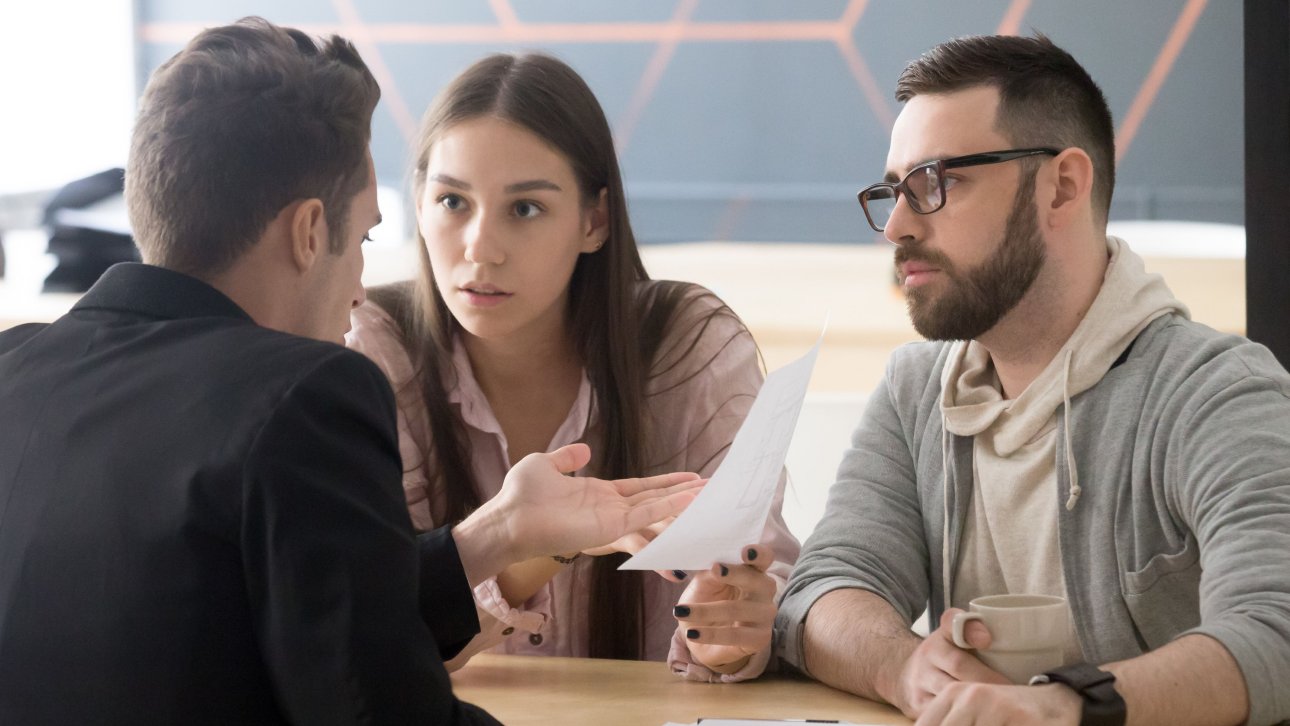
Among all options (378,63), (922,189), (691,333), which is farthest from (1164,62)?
(922,189)

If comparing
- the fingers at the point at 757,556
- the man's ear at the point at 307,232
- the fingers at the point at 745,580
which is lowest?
the fingers at the point at 745,580

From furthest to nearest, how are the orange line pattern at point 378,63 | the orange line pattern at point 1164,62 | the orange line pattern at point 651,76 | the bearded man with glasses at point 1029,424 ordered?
the orange line pattern at point 378,63, the orange line pattern at point 651,76, the orange line pattern at point 1164,62, the bearded man with glasses at point 1029,424

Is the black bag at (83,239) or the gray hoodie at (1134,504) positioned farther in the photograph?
the black bag at (83,239)

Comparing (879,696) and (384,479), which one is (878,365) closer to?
(879,696)

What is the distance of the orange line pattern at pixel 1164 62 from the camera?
459 centimetres

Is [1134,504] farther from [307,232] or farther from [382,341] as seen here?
[382,341]

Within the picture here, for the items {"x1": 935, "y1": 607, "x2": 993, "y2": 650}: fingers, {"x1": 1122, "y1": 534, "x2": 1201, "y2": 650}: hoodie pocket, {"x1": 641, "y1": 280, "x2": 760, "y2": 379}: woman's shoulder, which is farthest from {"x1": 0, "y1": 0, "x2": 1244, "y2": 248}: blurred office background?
{"x1": 935, "y1": 607, "x2": 993, "y2": 650}: fingers

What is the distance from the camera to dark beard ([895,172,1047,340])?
1.59m

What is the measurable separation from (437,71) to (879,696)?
13.7 ft

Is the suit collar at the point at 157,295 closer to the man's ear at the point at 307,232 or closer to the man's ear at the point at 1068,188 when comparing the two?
the man's ear at the point at 307,232

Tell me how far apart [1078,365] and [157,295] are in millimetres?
1029

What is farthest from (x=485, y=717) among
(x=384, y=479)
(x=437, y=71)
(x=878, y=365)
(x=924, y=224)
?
(x=437, y=71)

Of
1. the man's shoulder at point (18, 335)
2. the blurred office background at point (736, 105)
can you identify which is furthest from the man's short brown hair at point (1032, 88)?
the blurred office background at point (736, 105)

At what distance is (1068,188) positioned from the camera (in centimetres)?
162
